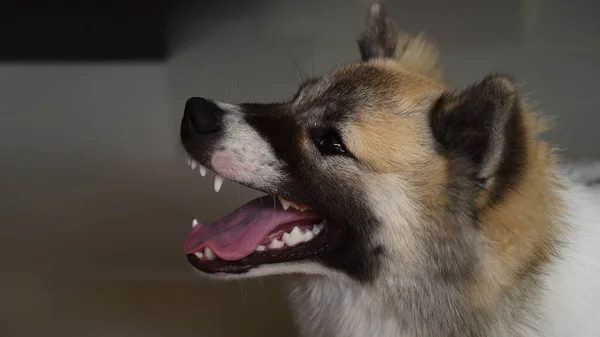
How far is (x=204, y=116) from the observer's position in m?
1.04

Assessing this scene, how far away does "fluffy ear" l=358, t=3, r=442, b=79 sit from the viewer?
4.15ft

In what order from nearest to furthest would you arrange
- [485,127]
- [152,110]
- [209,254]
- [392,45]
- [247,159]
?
[485,127] < [247,159] < [209,254] < [392,45] < [152,110]

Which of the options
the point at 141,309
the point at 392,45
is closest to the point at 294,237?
the point at 392,45

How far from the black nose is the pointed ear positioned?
351mm

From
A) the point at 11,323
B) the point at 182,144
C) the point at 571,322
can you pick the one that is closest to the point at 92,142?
the point at 11,323

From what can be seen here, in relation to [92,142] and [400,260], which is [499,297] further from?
[92,142]

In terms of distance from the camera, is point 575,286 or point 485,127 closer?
point 485,127

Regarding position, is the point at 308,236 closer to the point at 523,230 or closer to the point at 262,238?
the point at 262,238

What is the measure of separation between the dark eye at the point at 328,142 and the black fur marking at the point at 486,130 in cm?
15

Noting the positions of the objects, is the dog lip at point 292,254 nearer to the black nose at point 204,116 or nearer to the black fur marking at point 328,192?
the black fur marking at point 328,192

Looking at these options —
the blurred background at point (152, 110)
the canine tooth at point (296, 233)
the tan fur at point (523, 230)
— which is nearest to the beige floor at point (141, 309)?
the blurred background at point (152, 110)

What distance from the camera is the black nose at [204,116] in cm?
104

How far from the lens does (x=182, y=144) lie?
1.09m

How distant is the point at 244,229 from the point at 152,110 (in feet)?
4.61
